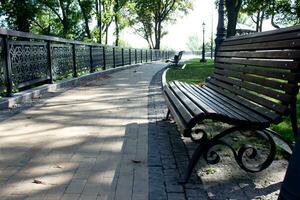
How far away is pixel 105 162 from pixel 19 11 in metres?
26.7

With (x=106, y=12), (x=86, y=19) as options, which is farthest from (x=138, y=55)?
(x=86, y=19)

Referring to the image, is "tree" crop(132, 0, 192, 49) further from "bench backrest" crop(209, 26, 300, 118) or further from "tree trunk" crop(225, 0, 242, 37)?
"bench backrest" crop(209, 26, 300, 118)

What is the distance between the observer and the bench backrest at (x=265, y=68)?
3453mm

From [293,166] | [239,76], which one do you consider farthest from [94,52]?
[293,166]

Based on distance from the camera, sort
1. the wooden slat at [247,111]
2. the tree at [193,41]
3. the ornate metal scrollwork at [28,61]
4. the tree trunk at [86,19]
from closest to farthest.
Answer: the wooden slat at [247,111] → the ornate metal scrollwork at [28,61] → the tree trunk at [86,19] → the tree at [193,41]

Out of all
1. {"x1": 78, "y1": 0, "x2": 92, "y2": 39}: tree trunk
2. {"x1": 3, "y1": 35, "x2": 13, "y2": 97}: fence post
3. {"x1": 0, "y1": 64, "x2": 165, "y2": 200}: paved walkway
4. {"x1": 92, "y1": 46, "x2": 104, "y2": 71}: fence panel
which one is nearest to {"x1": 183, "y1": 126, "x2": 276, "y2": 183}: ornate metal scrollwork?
{"x1": 0, "y1": 64, "x2": 165, "y2": 200}: paved walkway

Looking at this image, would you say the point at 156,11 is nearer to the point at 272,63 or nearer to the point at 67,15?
the point at 67,15

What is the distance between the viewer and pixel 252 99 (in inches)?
164

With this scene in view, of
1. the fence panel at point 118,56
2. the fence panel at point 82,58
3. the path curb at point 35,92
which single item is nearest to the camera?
the path curb at point 35,92

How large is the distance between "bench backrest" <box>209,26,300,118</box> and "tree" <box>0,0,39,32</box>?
25.3 metres

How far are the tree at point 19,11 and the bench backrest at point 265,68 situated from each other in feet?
83.0

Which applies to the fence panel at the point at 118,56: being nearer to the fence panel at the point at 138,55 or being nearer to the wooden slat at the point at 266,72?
the fence panel at the point at 138,55

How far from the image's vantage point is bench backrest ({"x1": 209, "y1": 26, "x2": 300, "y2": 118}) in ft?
11.3

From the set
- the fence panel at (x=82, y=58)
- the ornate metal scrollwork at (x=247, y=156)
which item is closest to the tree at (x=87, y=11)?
the fence panel at (x=82, y=58)
